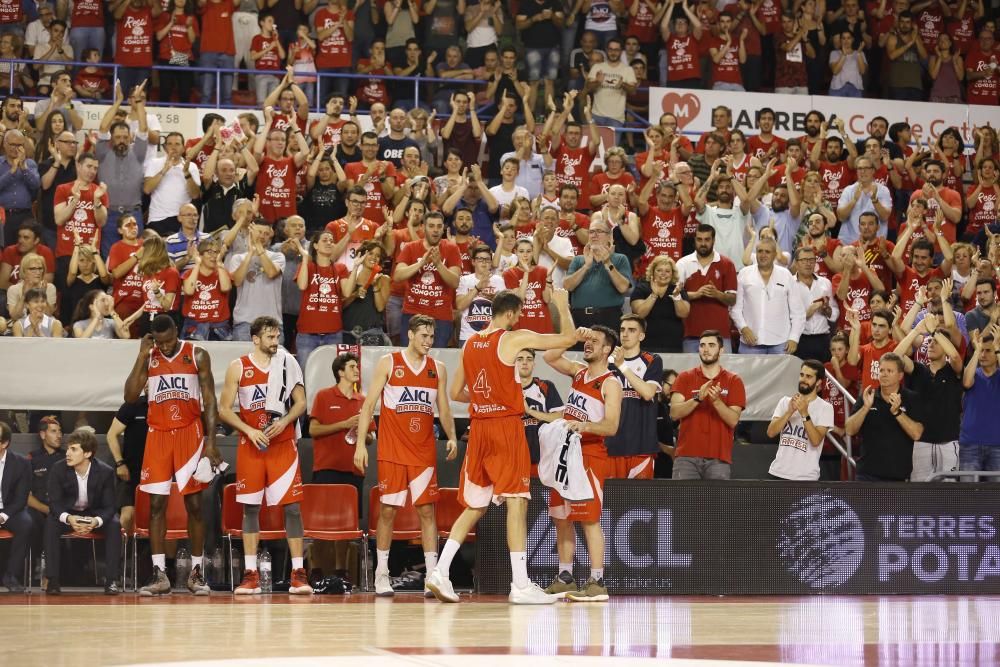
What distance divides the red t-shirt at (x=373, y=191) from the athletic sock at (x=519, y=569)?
7586mm

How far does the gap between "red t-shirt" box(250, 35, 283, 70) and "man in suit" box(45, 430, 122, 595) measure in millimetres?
10592

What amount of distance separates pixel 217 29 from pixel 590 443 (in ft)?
40.8

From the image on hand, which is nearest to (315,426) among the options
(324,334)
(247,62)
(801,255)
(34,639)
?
(324,334)

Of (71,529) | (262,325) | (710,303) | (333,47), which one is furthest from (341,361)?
(333,47)

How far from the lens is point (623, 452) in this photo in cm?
1389

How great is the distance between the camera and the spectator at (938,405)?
15.3 metres

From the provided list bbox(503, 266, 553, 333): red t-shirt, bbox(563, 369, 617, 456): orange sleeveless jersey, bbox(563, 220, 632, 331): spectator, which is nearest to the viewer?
bbox(563, 369, 617, 456): orange sleeveless jersey

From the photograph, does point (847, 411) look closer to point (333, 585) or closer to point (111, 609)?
point (333, 585)

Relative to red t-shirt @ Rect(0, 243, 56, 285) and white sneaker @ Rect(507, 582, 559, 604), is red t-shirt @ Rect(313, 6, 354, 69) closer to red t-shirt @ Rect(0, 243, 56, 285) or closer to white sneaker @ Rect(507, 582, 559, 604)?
red t-shirt @ Rect(0, 243, 56, 285)

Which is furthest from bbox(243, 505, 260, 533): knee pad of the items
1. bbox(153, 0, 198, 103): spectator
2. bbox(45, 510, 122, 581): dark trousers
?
bbox(153, 0, 198, 103): spectator

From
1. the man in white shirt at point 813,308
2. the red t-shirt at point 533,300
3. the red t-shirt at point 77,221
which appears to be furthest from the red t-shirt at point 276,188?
the man in white shirt at point 813,308

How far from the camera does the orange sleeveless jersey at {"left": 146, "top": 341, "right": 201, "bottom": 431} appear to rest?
519 inches

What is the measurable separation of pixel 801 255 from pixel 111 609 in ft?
31.8

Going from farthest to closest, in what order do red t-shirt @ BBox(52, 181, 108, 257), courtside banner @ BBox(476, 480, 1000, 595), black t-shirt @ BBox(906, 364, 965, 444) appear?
red t-shirt @ BBox(52, 181, 108, 257)
black t-shirt @ BBox(906, 364, 965, 444)
courtside banner @ BBox(476, 480, 1000, 595)
